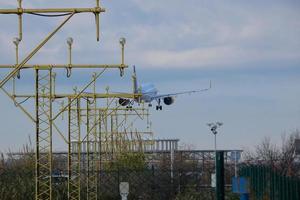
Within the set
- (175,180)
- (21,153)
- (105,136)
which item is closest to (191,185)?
(175,180)

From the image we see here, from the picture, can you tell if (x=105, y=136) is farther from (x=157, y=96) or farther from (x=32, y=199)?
(x=32, y=199)

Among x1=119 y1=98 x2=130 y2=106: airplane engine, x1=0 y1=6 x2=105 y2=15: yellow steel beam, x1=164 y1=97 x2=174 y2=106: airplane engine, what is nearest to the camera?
x1=0 y1=6 x2=105 y2=15: yellow steel beam

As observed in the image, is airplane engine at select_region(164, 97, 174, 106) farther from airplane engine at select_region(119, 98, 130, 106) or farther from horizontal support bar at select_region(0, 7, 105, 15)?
horizontal support bar at select_region(0, 7, 105, 15)

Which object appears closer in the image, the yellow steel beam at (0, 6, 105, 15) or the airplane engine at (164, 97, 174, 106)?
the yellow steel beam at (0, 6, 105, 15)

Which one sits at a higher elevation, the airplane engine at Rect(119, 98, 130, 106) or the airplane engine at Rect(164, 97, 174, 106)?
the airplane engine at Rect(164, 97, 174, 106)

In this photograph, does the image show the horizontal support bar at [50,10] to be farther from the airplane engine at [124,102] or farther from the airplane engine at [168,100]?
the airplane engine at [168,100]

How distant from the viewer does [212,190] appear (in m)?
36.0

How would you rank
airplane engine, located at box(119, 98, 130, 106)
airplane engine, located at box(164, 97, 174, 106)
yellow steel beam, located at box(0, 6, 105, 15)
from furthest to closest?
1. airplane engine, located at box(164, 97, 174, 106)
2. airplane engine, located at box(119, 98, 130, 106)
3. yellow steel beam, located at box(0, 6, 105, 15)

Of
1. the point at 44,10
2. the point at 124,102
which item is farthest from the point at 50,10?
the point at 124,102

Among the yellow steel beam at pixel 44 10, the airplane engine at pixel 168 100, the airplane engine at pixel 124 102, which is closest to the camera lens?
the yellow steel beam at pixel 44 10

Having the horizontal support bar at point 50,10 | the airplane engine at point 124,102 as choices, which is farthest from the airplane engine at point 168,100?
the horizontal support bar at point 50,10

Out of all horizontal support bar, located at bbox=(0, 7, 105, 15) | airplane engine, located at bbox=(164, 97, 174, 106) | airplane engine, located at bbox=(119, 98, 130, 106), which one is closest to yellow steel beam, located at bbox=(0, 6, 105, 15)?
horizontal support bar, located at bbox=(0, 7, 105, 15)

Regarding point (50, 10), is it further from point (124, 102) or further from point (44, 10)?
point (124, 102)

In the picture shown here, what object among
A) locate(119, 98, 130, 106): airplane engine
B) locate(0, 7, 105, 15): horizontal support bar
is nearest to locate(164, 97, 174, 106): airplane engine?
locate(119, 98, 130, 106): airplane engine
